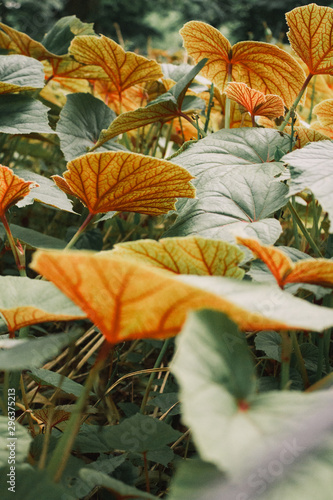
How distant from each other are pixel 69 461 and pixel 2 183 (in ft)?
1.15

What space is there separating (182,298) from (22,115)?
→ 69 centimetres

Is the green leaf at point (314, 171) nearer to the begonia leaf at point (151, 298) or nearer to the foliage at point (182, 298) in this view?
the foliage at point (182, 298)

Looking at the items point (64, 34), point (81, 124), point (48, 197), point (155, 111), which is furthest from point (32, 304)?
point (64, 34)

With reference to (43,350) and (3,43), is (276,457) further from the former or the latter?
(3,43)

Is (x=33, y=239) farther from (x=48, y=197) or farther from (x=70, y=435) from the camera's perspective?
(x=70, y=435)

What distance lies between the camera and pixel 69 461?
1.44 ft

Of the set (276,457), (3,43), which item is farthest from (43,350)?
(3,43)

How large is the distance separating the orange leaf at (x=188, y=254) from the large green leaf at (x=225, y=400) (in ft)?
0.36

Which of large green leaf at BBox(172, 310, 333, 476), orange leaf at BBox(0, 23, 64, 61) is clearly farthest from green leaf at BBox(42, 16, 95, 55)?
large green leaf at BBox(172, 310, 333, 476)

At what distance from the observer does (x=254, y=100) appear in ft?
2.39

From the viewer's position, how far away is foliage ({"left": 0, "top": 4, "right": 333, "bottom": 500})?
0.28 metres

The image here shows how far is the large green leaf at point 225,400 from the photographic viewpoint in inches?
10.0

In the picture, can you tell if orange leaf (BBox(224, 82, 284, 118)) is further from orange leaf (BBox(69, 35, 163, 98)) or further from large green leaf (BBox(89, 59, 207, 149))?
orange leaf (BBox(69, 35, 163, 98))

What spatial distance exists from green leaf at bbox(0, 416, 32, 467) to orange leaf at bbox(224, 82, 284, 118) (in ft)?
1.96
